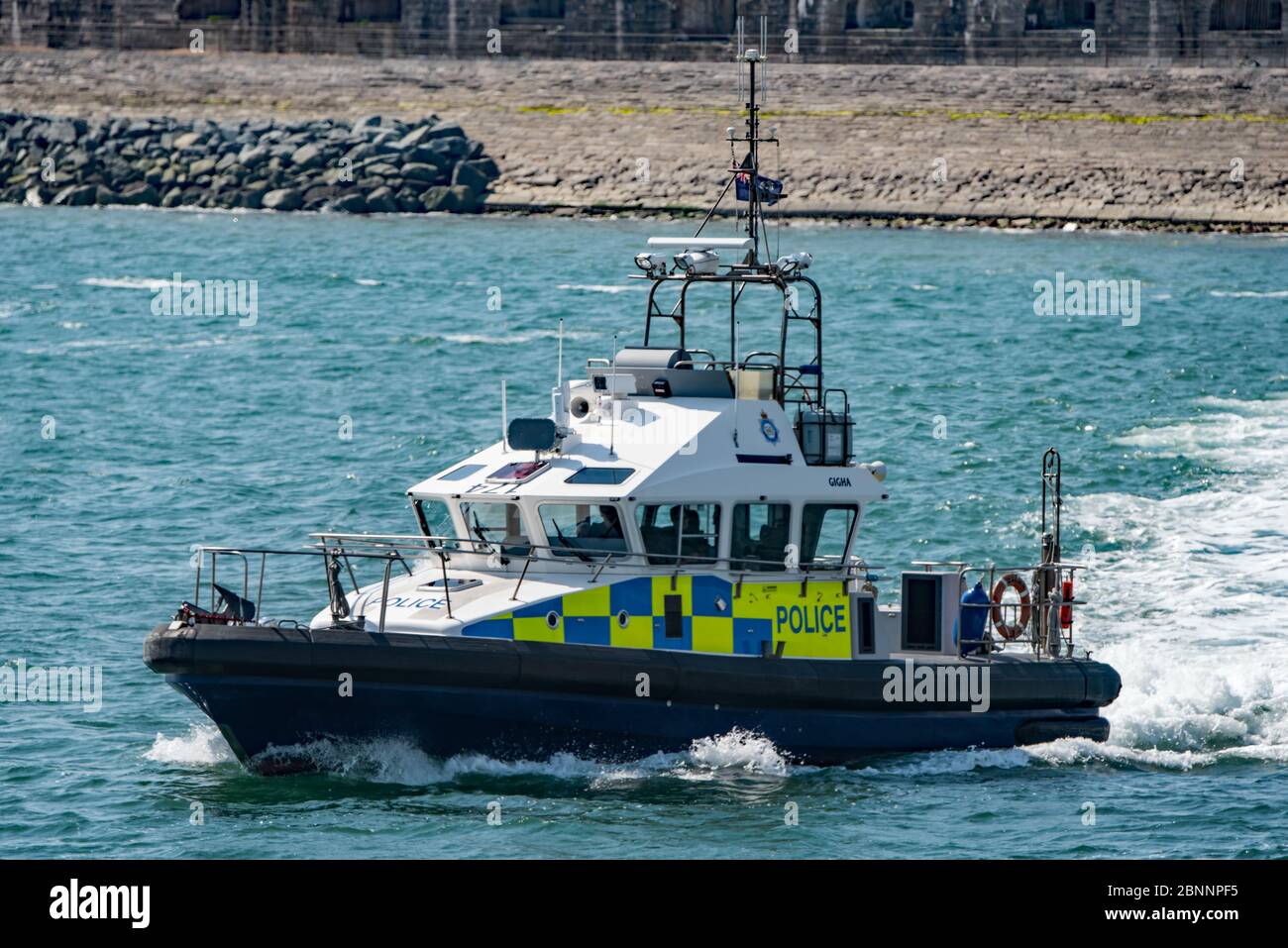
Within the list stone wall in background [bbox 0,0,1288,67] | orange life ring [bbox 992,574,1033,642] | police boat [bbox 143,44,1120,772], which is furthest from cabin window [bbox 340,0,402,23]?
orange life ring [bbox 992,574,1033,642]

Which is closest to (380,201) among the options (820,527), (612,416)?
(612,416)

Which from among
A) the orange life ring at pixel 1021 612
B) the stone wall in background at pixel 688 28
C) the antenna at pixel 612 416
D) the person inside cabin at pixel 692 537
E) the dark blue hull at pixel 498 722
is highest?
the stone wall in background at pixel 688 28

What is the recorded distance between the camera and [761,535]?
55.0 ft

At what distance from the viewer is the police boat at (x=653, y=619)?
15508mm

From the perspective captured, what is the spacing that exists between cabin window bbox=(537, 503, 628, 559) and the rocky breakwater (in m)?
43.3

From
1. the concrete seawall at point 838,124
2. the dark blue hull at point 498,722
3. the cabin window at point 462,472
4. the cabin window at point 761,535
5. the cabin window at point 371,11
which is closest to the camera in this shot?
the dark blue hull at point 498,722

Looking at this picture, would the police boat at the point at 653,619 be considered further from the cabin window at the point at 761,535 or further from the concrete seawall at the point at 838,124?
the concrete seawall at the point at 838,124

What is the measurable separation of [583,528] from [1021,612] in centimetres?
414

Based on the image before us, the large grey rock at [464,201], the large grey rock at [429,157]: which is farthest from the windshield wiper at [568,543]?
the large grey rock at [429,157]

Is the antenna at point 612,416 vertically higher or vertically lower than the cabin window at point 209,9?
lower

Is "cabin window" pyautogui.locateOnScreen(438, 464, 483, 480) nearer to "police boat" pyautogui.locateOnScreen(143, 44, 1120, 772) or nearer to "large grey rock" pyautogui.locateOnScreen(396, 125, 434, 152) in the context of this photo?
"police boat" pyautogui.locateOnScreen(143, 44, 1120, 772)

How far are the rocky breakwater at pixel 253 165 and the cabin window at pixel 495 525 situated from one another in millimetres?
43010

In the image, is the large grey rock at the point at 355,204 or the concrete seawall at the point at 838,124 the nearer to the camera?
the concrete seawall at the point at 838,124

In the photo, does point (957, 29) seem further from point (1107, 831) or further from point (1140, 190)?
point (1107, 831)
